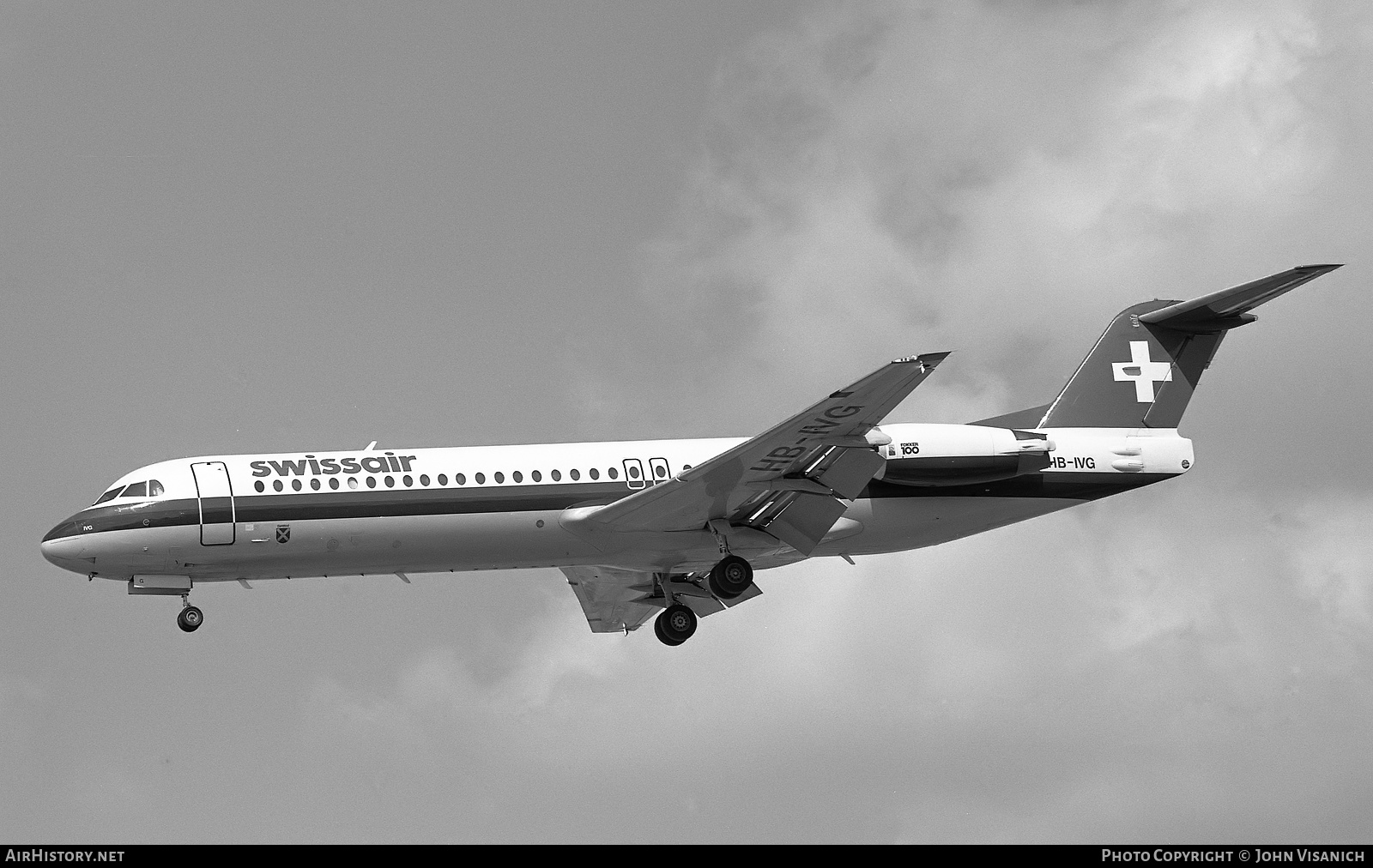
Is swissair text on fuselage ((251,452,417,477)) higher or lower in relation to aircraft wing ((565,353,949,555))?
higher

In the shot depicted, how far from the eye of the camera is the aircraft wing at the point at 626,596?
34312mm

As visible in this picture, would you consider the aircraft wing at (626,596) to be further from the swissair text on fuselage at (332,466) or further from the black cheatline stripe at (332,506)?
the swissair text on fuselage at (332,466)

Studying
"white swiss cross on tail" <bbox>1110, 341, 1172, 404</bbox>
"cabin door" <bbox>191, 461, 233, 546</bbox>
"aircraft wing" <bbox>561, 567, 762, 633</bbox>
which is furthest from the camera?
"white swiss cross on tail" <bbox>1110, 341, 1172, 404</bbox>

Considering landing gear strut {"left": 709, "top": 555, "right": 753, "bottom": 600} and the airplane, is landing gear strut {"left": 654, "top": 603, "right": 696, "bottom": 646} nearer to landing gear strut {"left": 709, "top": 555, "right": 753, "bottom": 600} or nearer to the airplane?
the airplane

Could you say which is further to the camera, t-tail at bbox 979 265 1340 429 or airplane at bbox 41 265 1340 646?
t-tail at bbox 979 265 1340 429

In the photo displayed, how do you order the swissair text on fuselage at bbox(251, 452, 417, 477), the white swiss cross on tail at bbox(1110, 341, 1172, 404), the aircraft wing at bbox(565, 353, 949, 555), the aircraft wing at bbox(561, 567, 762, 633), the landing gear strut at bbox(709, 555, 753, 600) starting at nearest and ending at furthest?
the aircraft wing at bbox(565, 353, 949, 555), the swissair text on fuselage at bbox(251, 452, 417, 477), the landing gear strut at bbox(709, 555, 753, 600), the aircraft wing at bbox(561, 567, 762, 633), the white swiss cross on tail at bbox(1110, 341, 1172, 404)

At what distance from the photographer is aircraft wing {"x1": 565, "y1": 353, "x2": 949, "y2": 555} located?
28891mm

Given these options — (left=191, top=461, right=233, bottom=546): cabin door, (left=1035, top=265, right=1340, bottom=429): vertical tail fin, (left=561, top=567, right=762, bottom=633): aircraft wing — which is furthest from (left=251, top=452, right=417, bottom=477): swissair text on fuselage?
(left=1035, top=265, right=1340, bottom=429): vertical tail fin

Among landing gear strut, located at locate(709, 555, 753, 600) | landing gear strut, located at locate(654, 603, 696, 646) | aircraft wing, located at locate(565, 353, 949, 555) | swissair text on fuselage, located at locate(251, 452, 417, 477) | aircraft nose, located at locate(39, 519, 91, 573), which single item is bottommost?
landing gear strut, located at locate(709, 555, 753, 600)

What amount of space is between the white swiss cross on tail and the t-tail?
0.02 meters

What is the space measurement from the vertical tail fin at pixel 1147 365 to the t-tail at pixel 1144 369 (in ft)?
0.05

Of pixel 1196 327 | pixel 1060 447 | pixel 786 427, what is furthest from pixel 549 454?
pixel 1196 327

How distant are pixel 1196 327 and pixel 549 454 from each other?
13233mm
